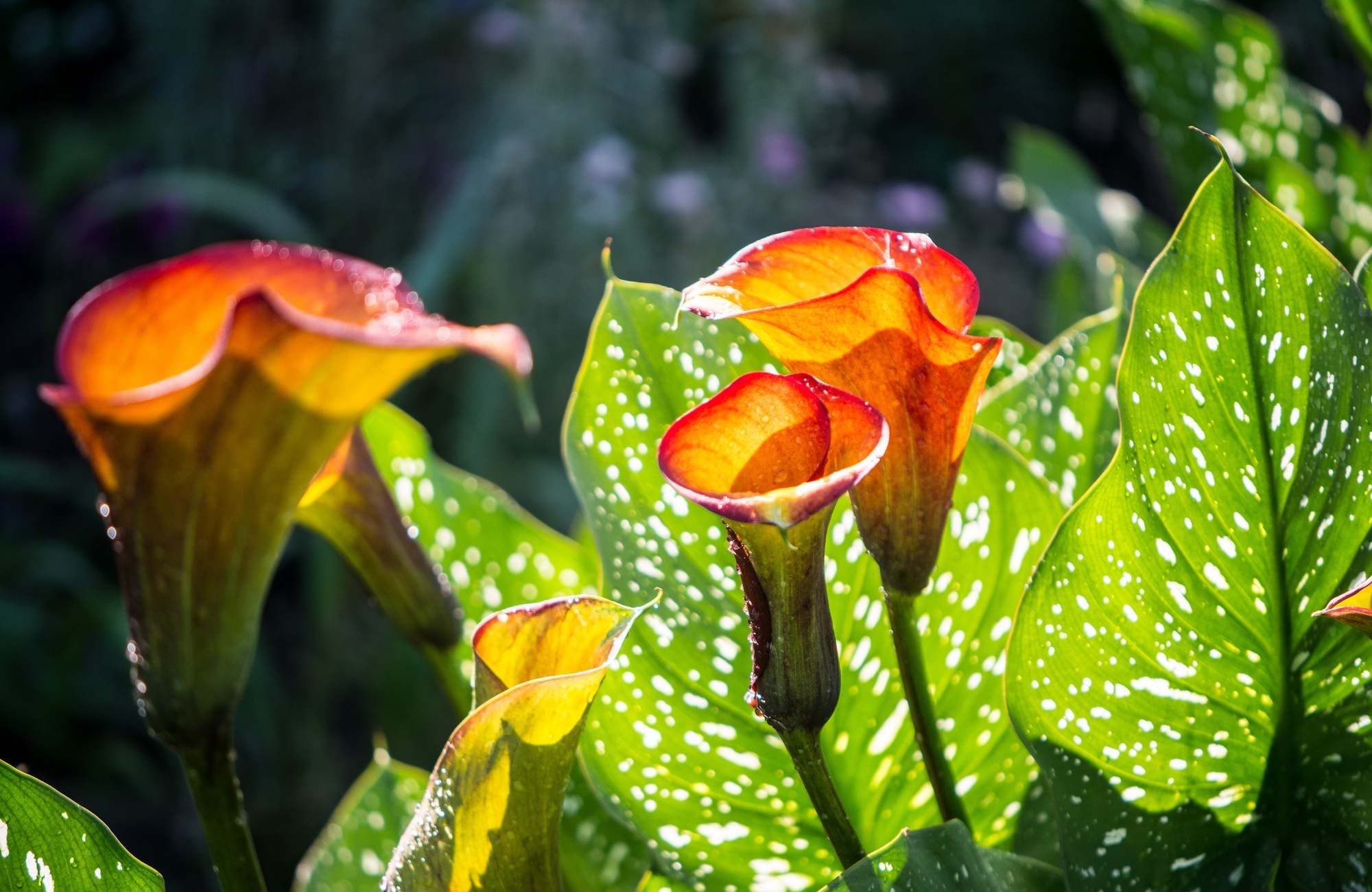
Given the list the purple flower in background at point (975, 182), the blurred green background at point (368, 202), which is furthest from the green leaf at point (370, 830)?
the purple flower in background at point (975, 182)

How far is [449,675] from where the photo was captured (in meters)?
0.34

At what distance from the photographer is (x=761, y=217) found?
195 centimetres

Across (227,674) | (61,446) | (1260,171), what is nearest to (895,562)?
(227,674)

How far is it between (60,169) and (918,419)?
2397 mm

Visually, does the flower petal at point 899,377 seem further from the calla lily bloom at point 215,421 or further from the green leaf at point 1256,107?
the green leaf at point 1256,107

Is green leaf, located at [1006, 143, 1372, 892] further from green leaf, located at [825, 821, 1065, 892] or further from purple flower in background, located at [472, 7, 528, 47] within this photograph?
purple flower in background, located at [472, 7, 528, 47]

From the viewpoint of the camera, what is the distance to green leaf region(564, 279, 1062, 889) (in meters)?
0.34

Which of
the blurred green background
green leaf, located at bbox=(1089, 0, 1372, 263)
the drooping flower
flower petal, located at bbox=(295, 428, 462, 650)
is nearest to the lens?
the drooping flower

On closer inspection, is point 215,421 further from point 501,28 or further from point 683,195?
point 501,28

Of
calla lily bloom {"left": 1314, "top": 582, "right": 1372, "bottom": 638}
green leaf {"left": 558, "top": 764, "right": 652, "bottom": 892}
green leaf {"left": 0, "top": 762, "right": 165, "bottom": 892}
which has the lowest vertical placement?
green leaf {"left": 558, "top": 764, "right": 652, "bottom": 892}

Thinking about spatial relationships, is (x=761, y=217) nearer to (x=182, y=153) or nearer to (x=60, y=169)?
(x=182, y=153)

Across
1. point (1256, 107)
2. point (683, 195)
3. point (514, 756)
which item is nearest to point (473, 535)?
point (514, 756)

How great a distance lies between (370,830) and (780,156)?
1.66 m

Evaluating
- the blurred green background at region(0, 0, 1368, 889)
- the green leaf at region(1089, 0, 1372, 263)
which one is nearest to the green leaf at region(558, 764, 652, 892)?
the green leaf at region(1089, 0, 1372, 263)
